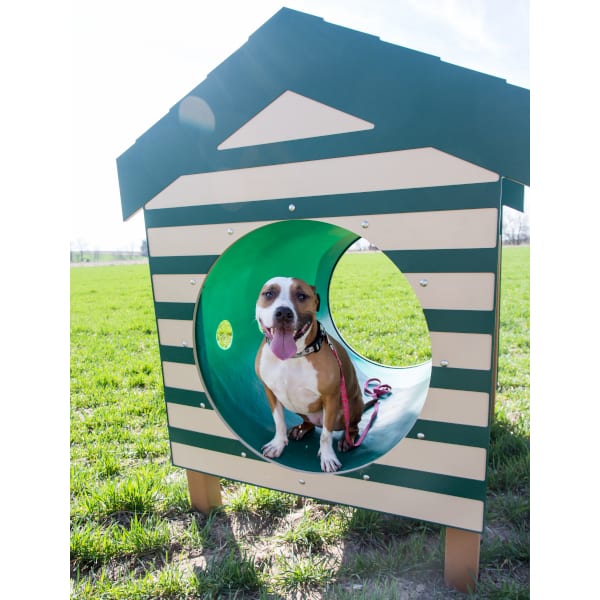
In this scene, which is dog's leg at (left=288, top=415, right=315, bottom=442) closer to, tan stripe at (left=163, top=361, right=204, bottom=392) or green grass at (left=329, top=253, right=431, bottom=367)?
tan stripe at (left=163, top=361, right=204, bottom=392)

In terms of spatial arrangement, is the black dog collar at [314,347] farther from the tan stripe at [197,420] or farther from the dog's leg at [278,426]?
the tan stripe at [197,420]

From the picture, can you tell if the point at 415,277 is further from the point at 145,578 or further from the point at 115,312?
the point at 115,312

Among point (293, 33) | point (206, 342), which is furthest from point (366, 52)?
point (206, 342)

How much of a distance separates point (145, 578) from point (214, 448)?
1.77 feet

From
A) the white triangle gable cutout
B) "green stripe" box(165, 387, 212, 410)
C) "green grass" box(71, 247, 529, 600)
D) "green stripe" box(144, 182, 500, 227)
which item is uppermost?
the white triangle gable cutout

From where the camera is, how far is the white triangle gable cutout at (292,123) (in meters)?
1.52

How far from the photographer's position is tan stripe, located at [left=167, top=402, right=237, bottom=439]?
1.95m

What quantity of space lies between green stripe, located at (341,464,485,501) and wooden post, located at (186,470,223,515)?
0.77 m

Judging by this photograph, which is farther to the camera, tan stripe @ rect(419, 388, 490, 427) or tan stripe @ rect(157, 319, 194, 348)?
tan stripe @ rect(157, 319, 194, 348)

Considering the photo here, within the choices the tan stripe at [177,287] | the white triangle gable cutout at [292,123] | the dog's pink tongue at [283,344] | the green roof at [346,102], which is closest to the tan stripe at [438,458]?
the dog's pink tongue at [283,344]

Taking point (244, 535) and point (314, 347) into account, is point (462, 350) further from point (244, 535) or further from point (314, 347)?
point (244, 535)

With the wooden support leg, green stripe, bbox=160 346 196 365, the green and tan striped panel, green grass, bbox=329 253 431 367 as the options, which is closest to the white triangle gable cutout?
the green and tan striped panel

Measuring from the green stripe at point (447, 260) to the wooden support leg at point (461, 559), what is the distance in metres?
0.95

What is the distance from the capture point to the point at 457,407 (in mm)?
1505
